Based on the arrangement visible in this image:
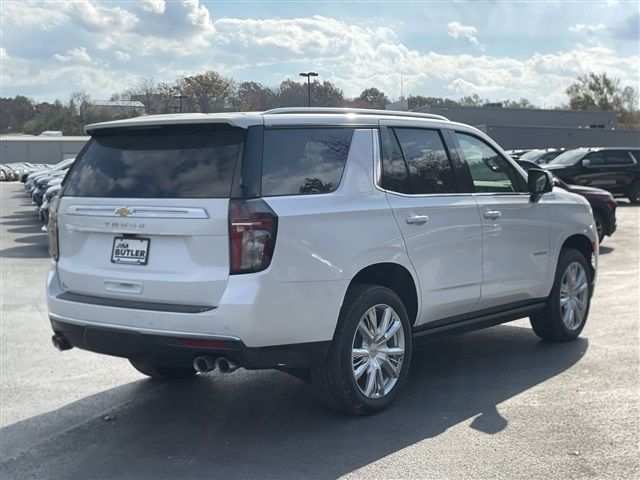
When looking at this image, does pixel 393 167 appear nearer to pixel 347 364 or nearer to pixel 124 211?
pixel 347 364

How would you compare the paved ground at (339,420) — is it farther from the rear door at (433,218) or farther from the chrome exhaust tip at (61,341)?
the rear door at (433,218)

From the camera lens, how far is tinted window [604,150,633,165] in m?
21.8

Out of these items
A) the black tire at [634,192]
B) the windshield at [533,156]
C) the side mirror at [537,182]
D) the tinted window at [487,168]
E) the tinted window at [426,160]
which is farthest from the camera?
the windshield at [533,156]

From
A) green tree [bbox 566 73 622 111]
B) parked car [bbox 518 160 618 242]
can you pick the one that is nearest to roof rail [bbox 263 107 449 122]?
parked car [bbox 518 160 618 242]

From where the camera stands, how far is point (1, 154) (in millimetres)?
82188

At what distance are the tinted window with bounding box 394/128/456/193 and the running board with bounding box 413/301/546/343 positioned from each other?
3.30 feet

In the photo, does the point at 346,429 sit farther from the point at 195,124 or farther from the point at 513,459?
the point at 195,124

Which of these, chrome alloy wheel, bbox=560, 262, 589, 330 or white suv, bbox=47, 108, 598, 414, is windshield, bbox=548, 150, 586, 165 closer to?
chrome alloy wheel, bbox=560, 262, 589, 330

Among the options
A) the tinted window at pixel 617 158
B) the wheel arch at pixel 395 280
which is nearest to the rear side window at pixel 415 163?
the wheel arch at pixel 395 280

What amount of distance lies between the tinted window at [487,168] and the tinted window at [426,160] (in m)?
0.31

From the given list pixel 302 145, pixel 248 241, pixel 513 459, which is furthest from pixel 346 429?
pixel 302 145

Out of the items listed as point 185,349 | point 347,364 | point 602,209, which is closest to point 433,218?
point 347,364

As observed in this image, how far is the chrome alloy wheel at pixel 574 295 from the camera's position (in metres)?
6.58

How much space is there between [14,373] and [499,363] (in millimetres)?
4138
